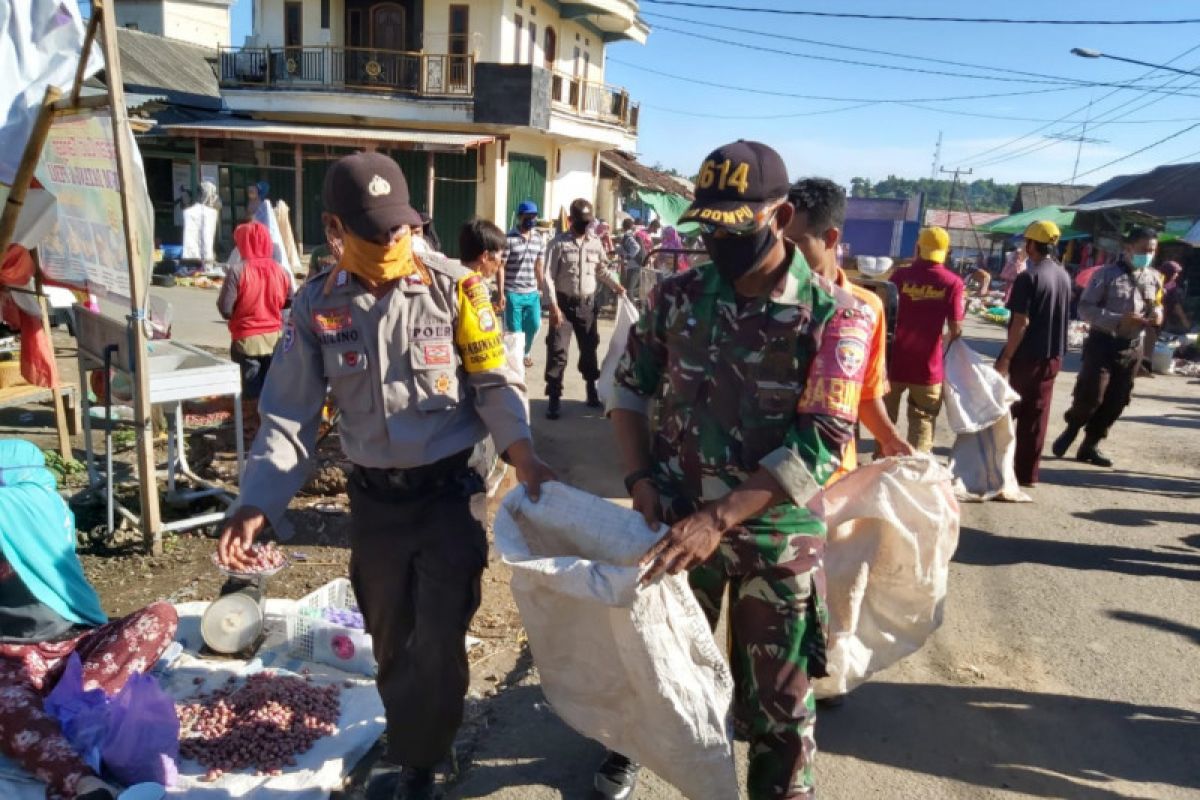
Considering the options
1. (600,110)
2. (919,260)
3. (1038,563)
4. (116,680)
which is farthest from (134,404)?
(600,110)

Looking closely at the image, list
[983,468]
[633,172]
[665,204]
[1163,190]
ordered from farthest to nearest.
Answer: [633,172] → [665,204] → [1163,190] → [983,468]

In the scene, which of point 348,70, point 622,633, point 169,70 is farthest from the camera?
point 169,70

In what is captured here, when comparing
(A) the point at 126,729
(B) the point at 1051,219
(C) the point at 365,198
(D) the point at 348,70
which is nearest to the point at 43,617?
(A) the point at 126,729

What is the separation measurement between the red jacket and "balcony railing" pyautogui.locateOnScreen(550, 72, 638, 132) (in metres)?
19.9

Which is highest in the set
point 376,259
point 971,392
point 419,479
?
point 376,259

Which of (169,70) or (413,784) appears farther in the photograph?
(169,70)

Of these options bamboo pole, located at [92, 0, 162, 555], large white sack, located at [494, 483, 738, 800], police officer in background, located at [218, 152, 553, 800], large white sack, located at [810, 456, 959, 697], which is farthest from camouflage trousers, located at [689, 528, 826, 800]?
bamboo pole, located at [92, 0, 162, 555]

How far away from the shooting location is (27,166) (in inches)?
182

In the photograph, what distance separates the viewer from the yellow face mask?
246 cm

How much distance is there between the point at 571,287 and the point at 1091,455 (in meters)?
4.94

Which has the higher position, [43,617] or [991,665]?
[43,617]

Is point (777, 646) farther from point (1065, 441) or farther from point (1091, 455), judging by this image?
point (1091, 455)

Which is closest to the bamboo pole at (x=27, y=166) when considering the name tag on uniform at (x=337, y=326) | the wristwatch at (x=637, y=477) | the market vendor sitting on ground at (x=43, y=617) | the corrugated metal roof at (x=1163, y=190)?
the market vendor sitting on ground at (x=43, y=617)

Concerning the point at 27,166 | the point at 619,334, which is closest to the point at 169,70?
the point at 27,166
